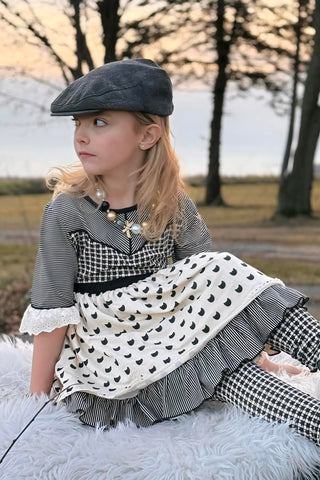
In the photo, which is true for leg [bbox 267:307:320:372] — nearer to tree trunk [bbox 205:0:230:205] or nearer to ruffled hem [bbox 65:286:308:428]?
ruffled hem [bbox 65:286:308:428]

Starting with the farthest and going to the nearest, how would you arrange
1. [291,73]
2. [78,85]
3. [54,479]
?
1. [291,73]
2. [78,85]
3. [54,479]

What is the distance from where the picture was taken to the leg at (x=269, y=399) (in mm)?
1733

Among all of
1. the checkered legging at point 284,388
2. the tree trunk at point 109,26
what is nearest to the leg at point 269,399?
the checkered legging at point 284,388

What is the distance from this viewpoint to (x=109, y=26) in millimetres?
3742

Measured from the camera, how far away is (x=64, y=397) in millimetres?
1940

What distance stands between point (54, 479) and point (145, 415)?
1.06 ft

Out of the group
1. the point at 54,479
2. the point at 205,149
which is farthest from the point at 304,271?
the point at 54,479

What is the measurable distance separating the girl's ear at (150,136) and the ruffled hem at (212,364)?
501 millimetres

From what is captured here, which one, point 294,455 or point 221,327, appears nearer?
point 294,455

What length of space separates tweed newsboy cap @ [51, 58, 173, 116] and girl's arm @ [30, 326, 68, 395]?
0.55 metres

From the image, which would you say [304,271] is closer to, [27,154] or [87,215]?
[27,154]

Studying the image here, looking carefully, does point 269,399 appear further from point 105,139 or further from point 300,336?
point 105,139

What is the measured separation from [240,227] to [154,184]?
5.95 ft

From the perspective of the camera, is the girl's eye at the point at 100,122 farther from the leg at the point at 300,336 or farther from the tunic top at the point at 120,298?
the leg at the point at 300,336
